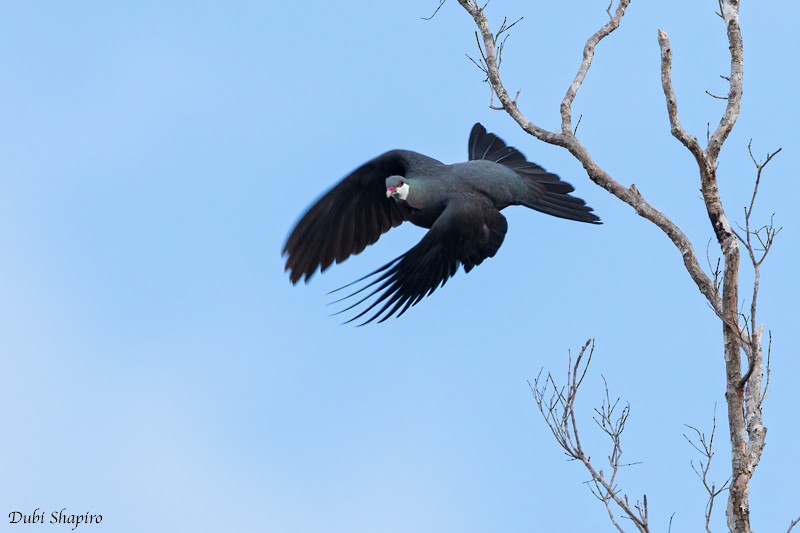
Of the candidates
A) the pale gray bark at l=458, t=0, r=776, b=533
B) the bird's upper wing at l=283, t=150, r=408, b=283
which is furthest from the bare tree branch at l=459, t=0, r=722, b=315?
Answer: the bird's upper wing at l=283, t=150, r=408, b=283

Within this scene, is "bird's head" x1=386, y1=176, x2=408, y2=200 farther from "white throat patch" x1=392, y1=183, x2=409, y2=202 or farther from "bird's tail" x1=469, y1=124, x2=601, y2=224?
"bird's tail" x1=469, y1=124, x2=601, y2=224

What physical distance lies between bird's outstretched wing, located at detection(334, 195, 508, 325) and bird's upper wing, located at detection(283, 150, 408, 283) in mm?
814

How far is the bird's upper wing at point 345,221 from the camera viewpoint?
25.3ft

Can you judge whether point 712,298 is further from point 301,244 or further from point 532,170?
point 301,244

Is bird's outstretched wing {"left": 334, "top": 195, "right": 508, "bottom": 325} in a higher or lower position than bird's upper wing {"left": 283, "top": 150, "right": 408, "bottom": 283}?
lower

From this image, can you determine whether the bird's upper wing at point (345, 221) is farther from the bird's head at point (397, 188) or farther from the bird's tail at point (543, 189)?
the bird's tail at point (543, 189)

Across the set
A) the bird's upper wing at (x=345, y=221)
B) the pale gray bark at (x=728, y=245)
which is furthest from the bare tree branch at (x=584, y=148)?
the bird's upper wing at (x=345, y=221)

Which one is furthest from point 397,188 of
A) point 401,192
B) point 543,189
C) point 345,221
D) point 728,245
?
point 728,245

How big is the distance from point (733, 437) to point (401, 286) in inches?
87.9

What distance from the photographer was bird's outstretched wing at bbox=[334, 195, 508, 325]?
674 cm

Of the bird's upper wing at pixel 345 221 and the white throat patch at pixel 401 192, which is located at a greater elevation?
the bird's upper wing at pixel 345 221

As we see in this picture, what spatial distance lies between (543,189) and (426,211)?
3.17ft

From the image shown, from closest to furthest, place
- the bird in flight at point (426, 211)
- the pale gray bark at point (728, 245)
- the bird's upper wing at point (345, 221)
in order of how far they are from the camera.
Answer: the pale gray bark at point (728, 245), the bird in flight at point (426, 211), the bird's upper wing at point (345, 221)

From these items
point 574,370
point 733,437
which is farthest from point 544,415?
point 733,437
